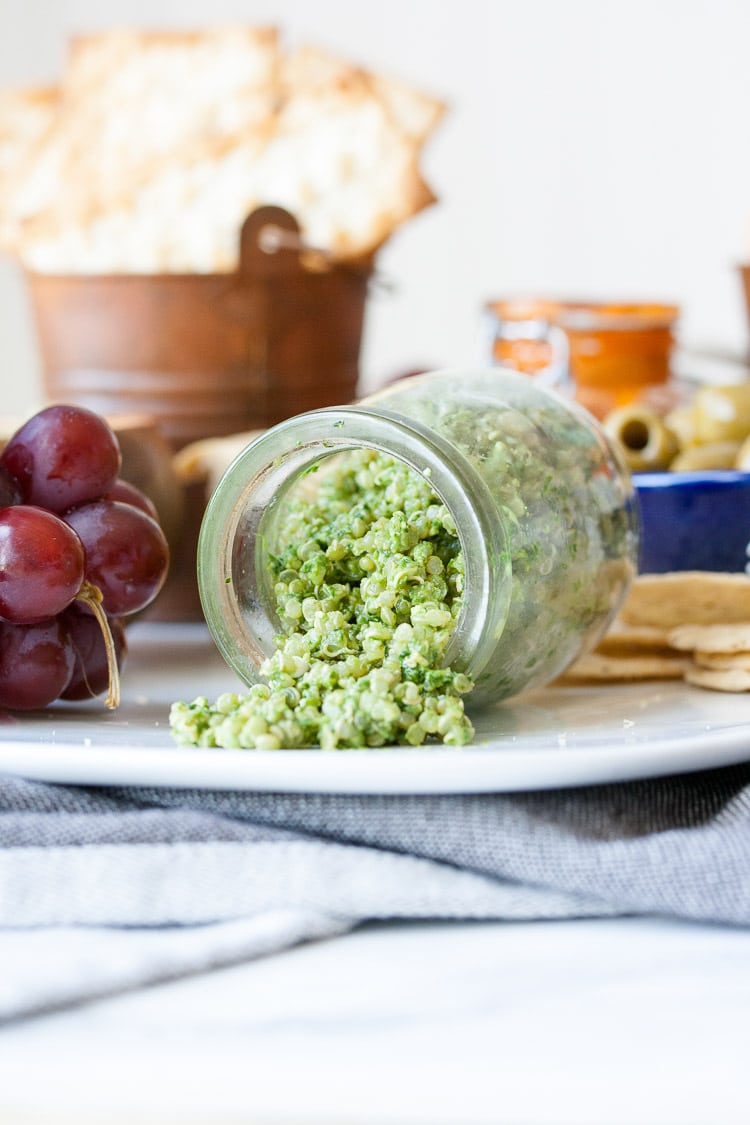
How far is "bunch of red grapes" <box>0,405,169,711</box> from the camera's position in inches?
26.2

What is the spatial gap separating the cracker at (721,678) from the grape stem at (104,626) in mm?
350

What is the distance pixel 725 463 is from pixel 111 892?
1.94 feet

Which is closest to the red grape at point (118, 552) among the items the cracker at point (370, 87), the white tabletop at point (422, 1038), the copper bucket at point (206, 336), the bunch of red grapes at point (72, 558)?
the bunch of red grapes at point (72, 558)

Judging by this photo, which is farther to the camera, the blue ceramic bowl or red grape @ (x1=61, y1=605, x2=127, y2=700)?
the blue ceramic bowl

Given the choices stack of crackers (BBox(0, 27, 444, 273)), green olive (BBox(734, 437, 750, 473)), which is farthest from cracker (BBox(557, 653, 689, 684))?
stack of crackers (BBox(0, 27, 444, 273))

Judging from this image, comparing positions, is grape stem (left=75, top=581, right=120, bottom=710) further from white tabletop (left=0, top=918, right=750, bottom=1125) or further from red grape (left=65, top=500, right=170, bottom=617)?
Result: white tabletop (left=0, top=918, right=750, bottom=1125)

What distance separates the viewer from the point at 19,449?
2.39ft

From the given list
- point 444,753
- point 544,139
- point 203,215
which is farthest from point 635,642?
point 544,139

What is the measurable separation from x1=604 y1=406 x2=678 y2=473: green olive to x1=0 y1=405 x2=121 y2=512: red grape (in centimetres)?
40

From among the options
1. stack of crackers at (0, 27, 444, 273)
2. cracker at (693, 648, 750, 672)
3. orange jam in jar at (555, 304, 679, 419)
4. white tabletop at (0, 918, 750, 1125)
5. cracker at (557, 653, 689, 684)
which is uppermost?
stack of crackers at (0, 27, 444, 273)

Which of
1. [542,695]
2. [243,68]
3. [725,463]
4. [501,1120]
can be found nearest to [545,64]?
[243,68]

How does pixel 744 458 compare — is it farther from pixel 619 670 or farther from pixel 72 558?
pixel 72 558

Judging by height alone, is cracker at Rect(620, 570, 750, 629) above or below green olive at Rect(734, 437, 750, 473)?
below

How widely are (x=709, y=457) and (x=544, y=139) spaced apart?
4.42 ft
